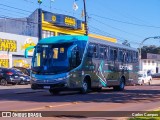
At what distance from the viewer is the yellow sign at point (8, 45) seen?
148ft

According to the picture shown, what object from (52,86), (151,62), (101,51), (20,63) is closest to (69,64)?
(52,86)

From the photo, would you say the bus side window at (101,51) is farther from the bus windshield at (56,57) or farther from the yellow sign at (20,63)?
the yellow sign at (20,63)

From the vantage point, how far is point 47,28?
52094 millimetres

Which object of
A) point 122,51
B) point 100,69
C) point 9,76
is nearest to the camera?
point 100,69

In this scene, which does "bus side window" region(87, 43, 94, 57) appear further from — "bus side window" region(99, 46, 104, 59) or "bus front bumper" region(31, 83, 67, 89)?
"bus front bumper" region(31, 83, 67, 89)

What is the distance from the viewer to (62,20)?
5472 cm

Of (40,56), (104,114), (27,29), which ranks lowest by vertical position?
(104,114)

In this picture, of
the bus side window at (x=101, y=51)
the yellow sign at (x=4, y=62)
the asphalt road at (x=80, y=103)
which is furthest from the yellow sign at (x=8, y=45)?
the asphalt road at (x=80, y=103)

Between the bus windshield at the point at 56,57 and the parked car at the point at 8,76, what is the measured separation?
1278cm

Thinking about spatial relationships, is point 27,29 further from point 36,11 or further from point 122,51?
point 122,51

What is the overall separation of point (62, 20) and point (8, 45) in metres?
10.9

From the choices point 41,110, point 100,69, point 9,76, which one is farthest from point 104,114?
point 9,76

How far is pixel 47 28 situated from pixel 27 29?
259cm

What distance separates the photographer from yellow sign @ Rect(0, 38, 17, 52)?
4500 cm
